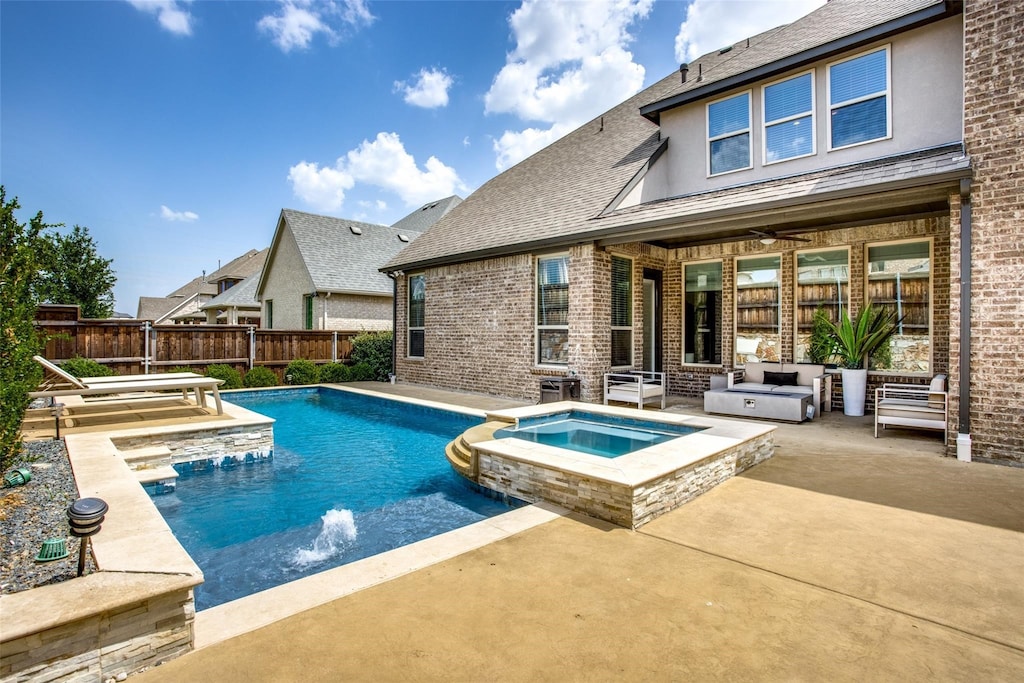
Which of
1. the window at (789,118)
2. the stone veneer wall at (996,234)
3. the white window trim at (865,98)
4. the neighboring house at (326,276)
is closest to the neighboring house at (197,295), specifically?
the neighboring house at (326,276)

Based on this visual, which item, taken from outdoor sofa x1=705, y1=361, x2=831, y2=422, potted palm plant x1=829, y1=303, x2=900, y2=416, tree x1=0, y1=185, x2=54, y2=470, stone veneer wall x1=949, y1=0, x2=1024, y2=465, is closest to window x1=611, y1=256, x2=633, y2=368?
outdoor sofa x1=705, y1=361, x2=831, y2=422

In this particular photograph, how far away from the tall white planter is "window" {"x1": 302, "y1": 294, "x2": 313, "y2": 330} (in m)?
16.6

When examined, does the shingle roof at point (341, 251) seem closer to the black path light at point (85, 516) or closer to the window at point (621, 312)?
the window at point (621, 312)

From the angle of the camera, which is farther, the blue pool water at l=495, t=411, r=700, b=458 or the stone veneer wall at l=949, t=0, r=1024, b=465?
the blue pool water at l=495, t=411, r=700, b=458

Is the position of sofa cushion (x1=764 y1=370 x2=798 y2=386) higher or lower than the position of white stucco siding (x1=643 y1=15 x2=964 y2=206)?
lower

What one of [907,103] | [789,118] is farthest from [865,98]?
[789,118]

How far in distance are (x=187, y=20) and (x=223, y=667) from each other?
13508 millimetres

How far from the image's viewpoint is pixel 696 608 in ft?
8.68

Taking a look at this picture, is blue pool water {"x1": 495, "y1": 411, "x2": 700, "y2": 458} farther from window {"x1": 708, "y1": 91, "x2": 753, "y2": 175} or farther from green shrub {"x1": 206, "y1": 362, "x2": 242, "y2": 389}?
green shrub {"x1": 206, "y1": 362, "x2": 242, "y2": 389}

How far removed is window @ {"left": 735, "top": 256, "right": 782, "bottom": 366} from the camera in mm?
9625

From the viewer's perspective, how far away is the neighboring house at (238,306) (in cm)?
2403

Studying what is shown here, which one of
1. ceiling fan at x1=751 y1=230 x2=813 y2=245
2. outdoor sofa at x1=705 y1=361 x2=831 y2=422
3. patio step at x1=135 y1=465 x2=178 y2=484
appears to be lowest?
patio step at x1=135 y1=465 x2=178 y2=484

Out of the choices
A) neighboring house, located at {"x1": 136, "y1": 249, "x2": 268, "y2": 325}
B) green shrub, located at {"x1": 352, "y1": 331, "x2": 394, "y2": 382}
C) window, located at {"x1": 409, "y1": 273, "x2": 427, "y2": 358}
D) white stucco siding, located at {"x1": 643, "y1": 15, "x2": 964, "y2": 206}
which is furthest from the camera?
neighboring house, located at {"x1": 136, "y1": 249, "x2": 268, "y2": 325}

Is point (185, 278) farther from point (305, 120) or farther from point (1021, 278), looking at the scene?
point (1021, 278)
